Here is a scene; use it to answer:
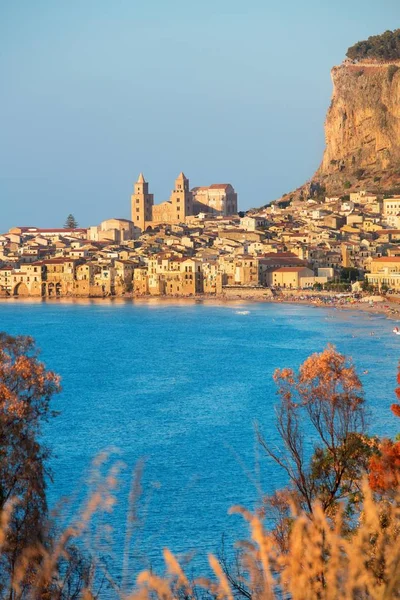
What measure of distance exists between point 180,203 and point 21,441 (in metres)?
74.8

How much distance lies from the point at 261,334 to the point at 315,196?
4019cm

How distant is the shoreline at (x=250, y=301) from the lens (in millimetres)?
48844

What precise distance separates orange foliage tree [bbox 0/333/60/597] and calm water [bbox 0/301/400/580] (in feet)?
2.73

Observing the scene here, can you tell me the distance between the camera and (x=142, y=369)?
106 ft

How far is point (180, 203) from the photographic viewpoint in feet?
269

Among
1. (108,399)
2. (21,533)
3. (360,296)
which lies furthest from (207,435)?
(360,296)

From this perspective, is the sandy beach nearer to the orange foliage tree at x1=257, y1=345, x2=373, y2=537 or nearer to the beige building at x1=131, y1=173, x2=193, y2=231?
the beige building at x1=131, y1=173, x2=193, y2=231

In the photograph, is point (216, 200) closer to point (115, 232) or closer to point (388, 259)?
point (115, 232)

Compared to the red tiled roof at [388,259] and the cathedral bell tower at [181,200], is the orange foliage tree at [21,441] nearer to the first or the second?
the red tiled roof at [388,259]

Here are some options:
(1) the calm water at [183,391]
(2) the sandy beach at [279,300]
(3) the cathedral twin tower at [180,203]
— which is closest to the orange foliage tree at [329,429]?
(1) the calm water at [183,391]

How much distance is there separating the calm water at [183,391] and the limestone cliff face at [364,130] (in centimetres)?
2706

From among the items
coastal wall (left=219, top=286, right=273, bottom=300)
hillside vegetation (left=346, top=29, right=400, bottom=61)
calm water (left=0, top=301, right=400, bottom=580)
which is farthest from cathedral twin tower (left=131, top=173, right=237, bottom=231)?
calm water (left=0, top=301, right=400, bottom=580)

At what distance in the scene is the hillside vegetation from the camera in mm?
80875

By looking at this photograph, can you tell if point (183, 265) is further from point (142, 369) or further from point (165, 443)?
point (165, 443)
